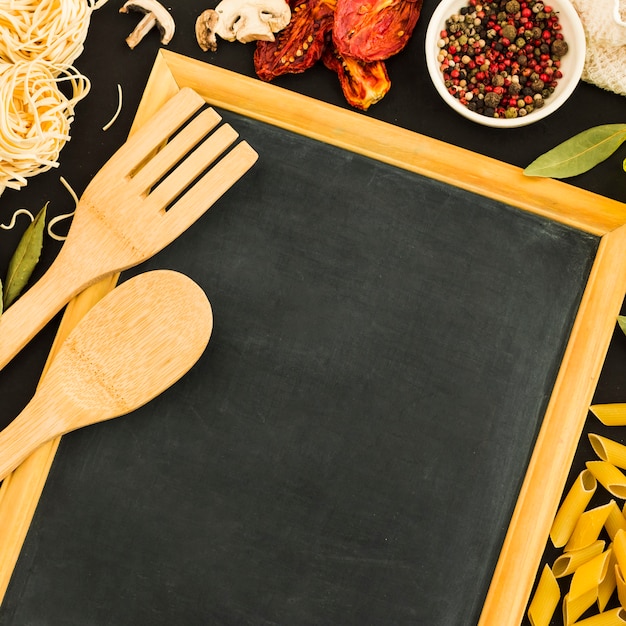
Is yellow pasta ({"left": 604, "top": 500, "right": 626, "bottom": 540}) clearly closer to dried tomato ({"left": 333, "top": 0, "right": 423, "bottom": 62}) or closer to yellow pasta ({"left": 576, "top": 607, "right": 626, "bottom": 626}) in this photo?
yellow pasta ({"left": 576, "top": 607, "right": 626, "bottom": 626})

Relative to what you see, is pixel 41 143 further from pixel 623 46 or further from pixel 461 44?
pixel 623 46

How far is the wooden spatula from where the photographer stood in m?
0.81

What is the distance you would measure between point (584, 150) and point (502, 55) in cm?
18

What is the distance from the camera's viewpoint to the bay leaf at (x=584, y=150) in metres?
0.84

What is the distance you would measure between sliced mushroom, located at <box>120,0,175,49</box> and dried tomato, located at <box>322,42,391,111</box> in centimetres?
24

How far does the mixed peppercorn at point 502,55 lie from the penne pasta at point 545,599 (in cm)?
65

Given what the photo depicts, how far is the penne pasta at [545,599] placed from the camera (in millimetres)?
849

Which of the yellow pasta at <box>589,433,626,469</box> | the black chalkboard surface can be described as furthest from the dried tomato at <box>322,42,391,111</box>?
the yellow pasta at <box>589,433,626,469</box>

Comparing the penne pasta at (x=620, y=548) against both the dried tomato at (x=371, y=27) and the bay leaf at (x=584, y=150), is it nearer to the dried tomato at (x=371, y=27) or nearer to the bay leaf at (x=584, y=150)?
the bay leaf at (x=584, y=150)

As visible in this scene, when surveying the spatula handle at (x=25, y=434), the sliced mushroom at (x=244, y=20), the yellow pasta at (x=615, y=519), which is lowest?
the yellow pasta at (x=615, y=519)

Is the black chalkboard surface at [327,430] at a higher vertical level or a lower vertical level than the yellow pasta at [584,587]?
higher

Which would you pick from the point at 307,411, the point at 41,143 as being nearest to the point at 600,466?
the point at 307,411

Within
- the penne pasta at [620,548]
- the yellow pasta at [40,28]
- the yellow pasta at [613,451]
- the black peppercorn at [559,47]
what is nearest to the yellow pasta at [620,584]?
the penne pasta at [620,548]

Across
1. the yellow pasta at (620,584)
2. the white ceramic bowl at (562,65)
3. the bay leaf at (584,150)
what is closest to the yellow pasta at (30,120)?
the white ceramic bowl at (562,65)
